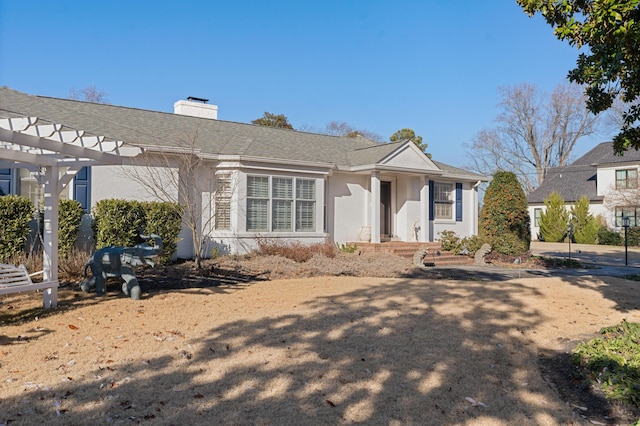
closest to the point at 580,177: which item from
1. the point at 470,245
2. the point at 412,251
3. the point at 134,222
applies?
the point at 470,245

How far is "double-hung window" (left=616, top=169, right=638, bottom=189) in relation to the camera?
101ft

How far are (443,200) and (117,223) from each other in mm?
13380

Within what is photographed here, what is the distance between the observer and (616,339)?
6.27 metres

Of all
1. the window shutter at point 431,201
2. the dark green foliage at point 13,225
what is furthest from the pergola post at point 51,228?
the window shutter at point 431,201

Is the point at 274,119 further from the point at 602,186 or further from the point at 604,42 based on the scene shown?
the point at 604,42

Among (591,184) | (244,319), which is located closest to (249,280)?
(244,319)

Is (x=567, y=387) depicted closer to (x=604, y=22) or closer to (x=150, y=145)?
(x=604, y=22)

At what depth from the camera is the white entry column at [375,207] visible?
56.0 ft

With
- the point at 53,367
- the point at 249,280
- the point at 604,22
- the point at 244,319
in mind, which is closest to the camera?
the point at 53,367

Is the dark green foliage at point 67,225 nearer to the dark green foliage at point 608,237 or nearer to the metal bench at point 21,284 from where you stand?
the metal bench at point 21,284

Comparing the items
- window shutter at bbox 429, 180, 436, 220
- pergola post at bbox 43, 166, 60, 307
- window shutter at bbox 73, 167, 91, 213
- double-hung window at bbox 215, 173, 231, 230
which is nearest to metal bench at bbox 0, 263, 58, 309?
pergola post at bbox 43, 166, 60, 307

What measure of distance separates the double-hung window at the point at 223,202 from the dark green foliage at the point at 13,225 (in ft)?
17.0

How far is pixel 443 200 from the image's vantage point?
66.0ft

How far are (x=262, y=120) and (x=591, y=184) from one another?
25.8 metres
